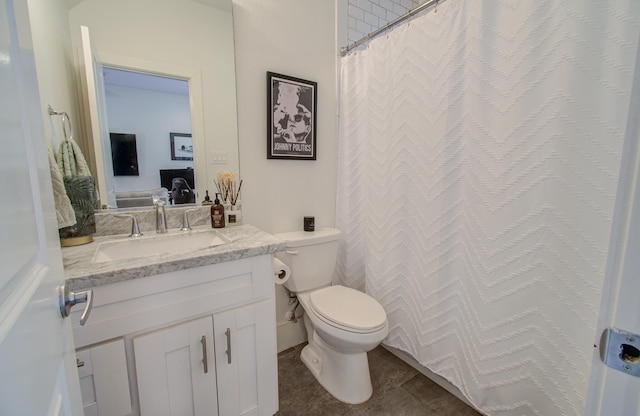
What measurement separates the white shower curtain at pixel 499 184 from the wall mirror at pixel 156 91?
0.84 meters

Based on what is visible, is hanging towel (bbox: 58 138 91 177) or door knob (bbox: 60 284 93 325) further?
hanging towel (bbox: 58 138 91 177)

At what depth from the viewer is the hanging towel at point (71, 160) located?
1.13 m

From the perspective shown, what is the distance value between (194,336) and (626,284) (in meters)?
1.15

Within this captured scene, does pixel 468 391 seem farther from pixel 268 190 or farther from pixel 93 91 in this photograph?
pixel 93 91

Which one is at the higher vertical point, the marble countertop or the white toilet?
the marble countertop

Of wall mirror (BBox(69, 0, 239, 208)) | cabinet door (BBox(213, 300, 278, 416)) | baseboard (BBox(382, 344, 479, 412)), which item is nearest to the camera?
cabinet door (BBox(213, 300, 278, 416))

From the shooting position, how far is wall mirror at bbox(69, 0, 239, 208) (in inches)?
48.7

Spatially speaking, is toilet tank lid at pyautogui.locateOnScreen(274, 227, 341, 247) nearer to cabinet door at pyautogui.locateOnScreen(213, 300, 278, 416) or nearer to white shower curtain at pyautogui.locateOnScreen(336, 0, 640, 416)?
white shower curtain at pyautogui.locateOnScreen(336, 0, 640, 416)

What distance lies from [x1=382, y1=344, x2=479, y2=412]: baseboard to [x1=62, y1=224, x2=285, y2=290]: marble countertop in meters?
1.14

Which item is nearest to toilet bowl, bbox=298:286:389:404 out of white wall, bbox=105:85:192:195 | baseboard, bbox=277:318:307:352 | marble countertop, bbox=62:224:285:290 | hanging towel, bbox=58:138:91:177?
baseboard, bbox=277:318:307:352

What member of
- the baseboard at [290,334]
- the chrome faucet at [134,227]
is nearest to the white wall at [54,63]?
the chrome faucet at [134,227]

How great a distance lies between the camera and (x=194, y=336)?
104 cm

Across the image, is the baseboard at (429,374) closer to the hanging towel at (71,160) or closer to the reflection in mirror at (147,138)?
the reflection in mirror at (147,138)

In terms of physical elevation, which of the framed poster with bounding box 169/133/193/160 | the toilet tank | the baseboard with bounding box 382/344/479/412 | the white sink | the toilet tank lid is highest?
the framed poster with bounding box 169/133/193/160
